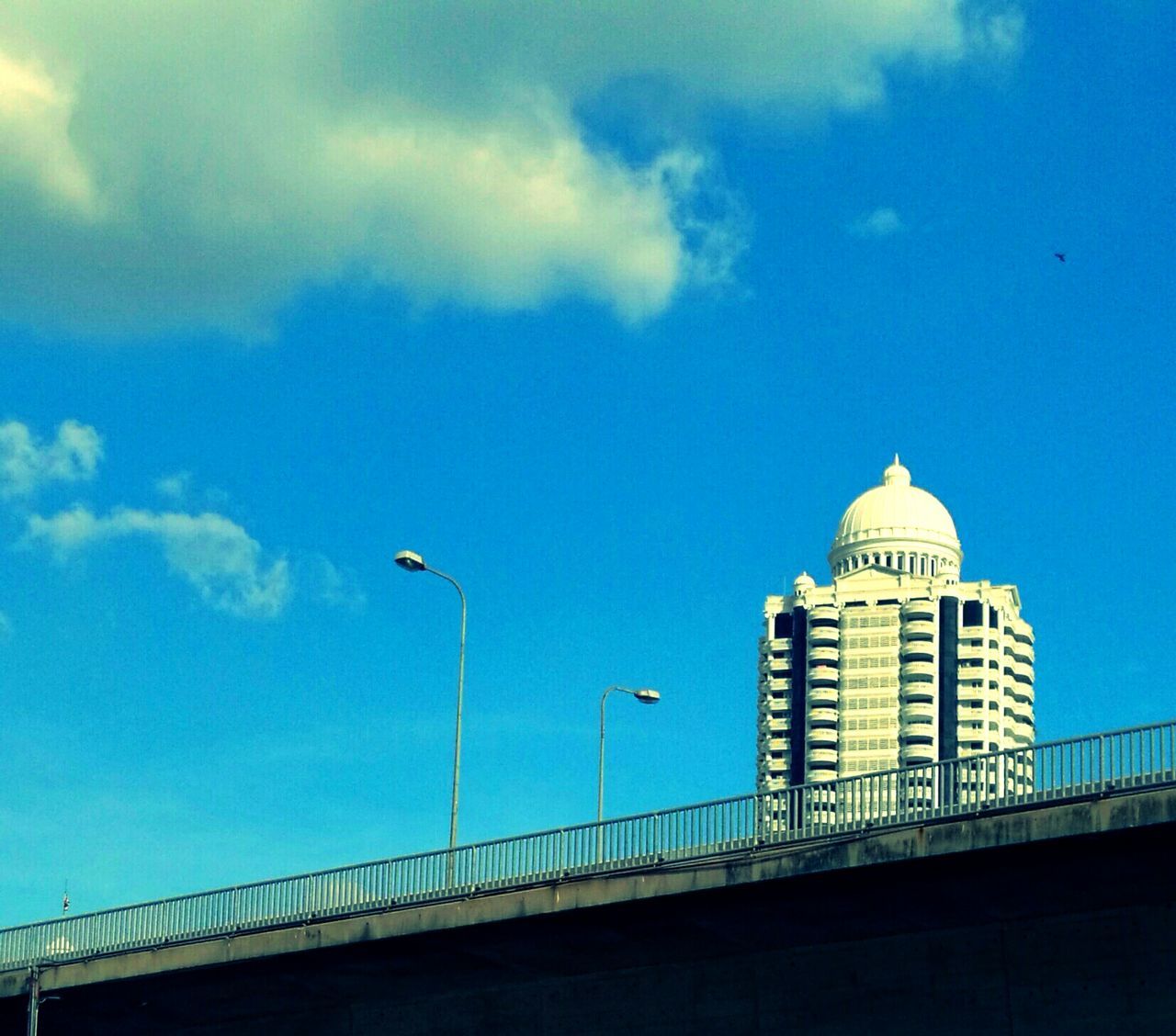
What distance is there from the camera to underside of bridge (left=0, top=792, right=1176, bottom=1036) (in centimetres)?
3894

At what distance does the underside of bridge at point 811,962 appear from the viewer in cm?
3894

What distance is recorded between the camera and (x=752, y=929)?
146ft

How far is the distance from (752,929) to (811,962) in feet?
4.57

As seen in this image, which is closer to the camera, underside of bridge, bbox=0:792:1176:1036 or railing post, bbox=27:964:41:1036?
underside of bridge, bbox=0:792:1176:1036

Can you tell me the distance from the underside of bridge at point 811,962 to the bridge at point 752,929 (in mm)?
52

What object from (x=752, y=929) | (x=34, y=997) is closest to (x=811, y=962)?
(x=752, y=929)

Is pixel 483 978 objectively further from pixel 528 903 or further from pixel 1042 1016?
pixel 1042 1016

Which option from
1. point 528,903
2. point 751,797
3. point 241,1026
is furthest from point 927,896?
point 241,1026

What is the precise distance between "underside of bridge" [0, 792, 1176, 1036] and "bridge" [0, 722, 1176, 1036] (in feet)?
0.17

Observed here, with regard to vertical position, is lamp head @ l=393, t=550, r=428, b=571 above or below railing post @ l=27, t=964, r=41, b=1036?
above

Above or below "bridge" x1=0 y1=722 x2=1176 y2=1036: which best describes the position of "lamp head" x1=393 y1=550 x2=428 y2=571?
above

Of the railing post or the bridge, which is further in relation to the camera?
the railing post

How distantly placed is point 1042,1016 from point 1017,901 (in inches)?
84.3

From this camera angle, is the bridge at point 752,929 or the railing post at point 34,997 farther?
the railing post at point 34,997
